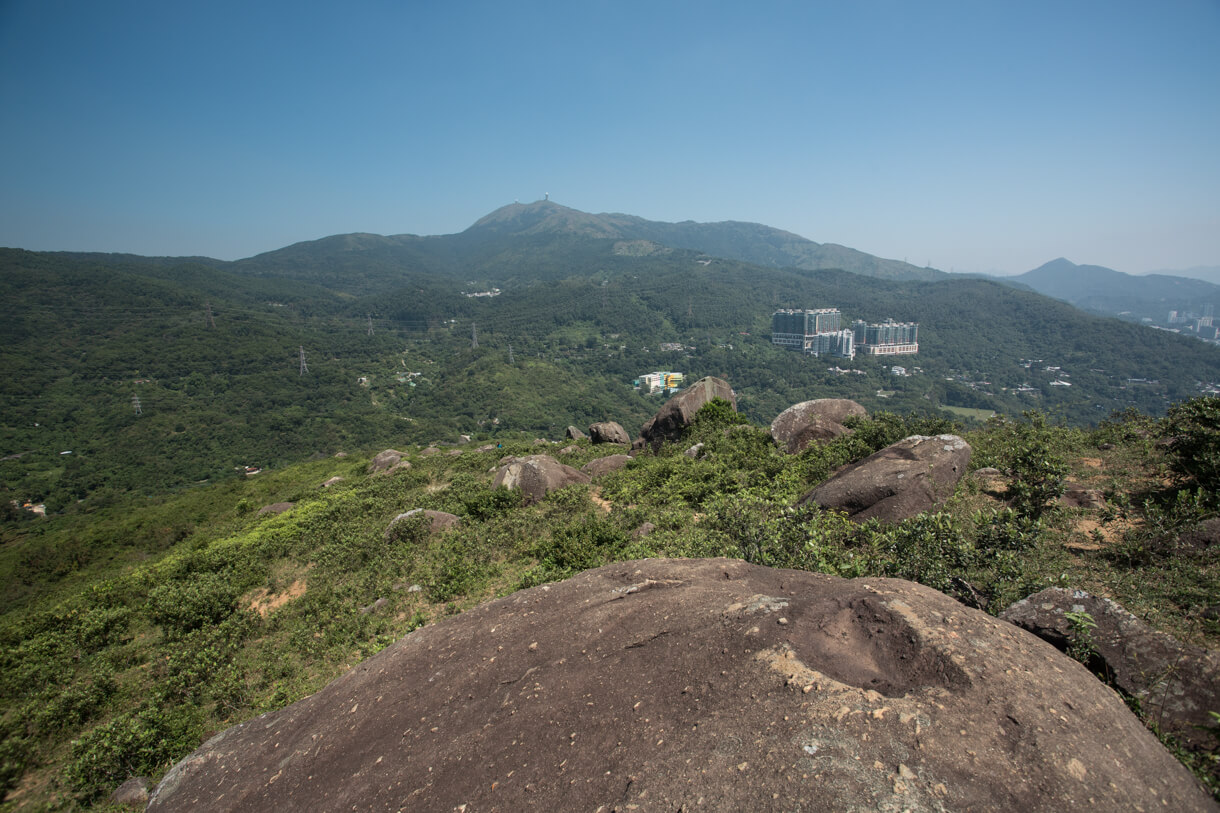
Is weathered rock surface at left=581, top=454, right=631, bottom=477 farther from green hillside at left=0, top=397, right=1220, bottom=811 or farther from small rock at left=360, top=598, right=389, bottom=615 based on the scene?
small rock at left=360, top=598, right=389, bottom=615

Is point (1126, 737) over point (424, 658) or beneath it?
over

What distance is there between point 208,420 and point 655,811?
79081 mm

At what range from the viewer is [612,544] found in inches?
430

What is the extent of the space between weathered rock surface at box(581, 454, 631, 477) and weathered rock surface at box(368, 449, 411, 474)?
37.3 feet

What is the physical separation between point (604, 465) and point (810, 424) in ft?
26.2

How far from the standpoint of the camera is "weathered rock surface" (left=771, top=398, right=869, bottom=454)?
1838 centimetres

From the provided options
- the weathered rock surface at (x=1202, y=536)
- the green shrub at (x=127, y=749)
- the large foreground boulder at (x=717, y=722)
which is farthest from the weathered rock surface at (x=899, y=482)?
the green shrub at (x=127, y=749)

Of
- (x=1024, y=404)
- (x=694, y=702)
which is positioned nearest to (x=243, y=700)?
(x=694, y=702)

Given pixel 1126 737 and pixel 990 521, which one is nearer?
pixel 1126 737

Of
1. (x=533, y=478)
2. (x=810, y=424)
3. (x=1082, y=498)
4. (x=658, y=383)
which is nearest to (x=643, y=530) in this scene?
(x=533, y=478)

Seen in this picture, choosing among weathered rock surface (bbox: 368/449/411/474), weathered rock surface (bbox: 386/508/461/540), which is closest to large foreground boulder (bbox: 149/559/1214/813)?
weathered rock surface (bbox: 386/508/461/540)

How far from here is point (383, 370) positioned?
98.9 metres

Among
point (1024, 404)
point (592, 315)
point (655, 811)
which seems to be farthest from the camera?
point (592, 315)

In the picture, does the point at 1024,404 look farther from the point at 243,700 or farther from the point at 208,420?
the point at 208,420
